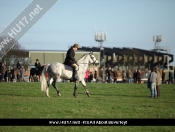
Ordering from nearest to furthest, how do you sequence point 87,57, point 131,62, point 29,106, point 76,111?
point 76,111 → point 29,106 → point 87,57 → point 131,62

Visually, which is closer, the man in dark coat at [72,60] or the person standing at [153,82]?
the man in dark coat at [72,60]

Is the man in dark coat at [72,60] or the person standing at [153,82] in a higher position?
the man in dark coat at [72,60]

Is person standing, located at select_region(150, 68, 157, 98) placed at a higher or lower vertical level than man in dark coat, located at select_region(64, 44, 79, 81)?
lower

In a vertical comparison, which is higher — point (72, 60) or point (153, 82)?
point (72, 60)

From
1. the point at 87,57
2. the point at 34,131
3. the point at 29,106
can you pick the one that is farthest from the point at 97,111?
the point at 87,57

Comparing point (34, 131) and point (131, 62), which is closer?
point (34, 131)

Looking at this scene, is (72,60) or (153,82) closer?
(72,60)

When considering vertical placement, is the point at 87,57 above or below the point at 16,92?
above

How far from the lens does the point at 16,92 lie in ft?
79.7

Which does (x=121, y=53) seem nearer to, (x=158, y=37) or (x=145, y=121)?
(x=158, y=37)

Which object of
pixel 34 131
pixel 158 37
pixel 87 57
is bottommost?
pixel 34 131

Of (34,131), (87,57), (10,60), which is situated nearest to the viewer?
(34,131)

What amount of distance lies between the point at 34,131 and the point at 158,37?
4822 inches

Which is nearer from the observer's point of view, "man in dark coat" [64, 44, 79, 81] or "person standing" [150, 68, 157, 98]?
"man in dark coat" [64, 44, 79, 81]
